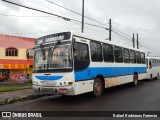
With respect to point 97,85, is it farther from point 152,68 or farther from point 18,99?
point 152,68

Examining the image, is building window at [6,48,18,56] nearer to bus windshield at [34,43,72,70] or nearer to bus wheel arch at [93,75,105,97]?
bus wheel arch at [93,75,105,97]

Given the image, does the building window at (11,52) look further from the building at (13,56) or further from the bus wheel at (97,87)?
the bus wheel at (97,87)

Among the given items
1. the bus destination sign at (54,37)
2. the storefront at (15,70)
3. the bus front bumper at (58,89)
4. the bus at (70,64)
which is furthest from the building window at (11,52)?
the bus front bumper at (58,89)

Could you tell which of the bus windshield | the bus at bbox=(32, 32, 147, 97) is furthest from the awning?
the bus windshield

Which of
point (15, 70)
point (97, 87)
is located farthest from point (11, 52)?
point (97, 87)

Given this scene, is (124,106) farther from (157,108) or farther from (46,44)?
(46,44)

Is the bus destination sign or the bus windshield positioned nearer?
the bus windshield

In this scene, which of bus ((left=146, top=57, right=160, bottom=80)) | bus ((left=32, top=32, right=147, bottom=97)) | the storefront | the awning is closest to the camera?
bus ((left=32, top=32, right=147, bottom=97))

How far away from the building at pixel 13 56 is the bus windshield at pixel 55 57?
31.8 m

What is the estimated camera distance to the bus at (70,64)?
1005 cm

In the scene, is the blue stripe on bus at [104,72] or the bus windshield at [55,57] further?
the blue stripe on bus at [104,72]

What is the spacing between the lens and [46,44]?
1091cm

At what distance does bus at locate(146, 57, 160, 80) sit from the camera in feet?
82.8

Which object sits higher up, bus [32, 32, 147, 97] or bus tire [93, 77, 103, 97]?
bus [32, 32, 147, 97]
